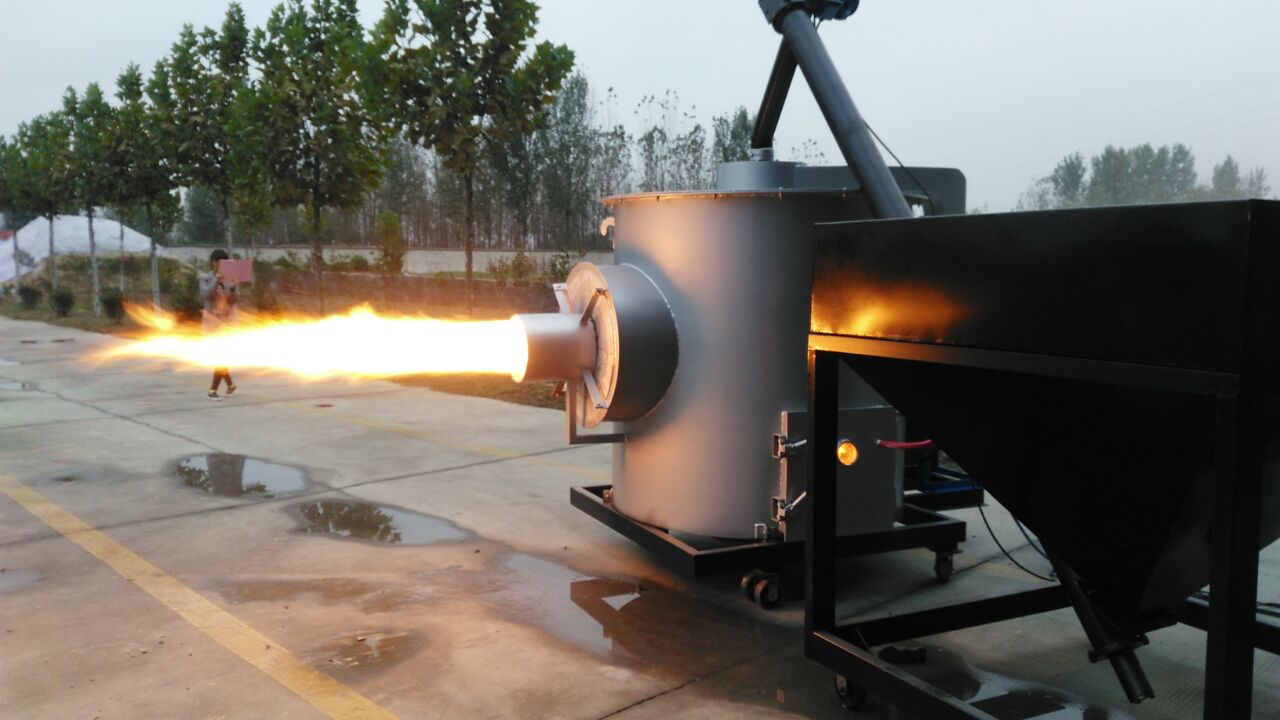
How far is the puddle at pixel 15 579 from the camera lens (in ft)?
16.8

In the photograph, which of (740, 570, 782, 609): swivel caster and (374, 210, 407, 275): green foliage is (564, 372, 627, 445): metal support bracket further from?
(374, 210, 407, 275): green foliage

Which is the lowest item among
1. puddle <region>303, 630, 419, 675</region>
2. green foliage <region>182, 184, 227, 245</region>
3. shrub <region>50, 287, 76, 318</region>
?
puddle <region>303, 630, 419, 675</region>

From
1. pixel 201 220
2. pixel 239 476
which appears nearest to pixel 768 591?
pixel 239 476

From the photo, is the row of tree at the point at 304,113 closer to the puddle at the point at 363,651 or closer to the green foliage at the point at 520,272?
the green foliage at the point at 520,272

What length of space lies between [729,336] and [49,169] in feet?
95.0

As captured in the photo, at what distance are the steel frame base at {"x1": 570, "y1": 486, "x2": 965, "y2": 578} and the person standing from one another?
7.41 m

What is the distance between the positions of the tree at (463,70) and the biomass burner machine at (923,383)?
24.7 ft

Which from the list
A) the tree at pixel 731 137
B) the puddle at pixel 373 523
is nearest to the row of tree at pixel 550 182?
the tree at pixel 731 137

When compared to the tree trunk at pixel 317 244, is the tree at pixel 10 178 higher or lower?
higher

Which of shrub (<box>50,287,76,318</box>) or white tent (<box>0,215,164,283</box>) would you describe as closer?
shrub (<box>50,287,76,318</box>)

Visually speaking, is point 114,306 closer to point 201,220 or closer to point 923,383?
point 923,383

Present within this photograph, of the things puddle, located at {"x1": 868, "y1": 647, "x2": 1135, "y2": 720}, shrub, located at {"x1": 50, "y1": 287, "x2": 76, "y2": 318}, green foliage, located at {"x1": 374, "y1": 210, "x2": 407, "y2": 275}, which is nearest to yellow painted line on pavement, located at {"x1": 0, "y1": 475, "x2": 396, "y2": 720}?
puddle, located at {"x1": 868, "y1": 647, "x2": 1135, "y2": 720}

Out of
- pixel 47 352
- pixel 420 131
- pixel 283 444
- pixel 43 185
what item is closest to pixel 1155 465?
pixel 283 444

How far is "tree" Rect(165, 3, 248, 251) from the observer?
21.0 m
